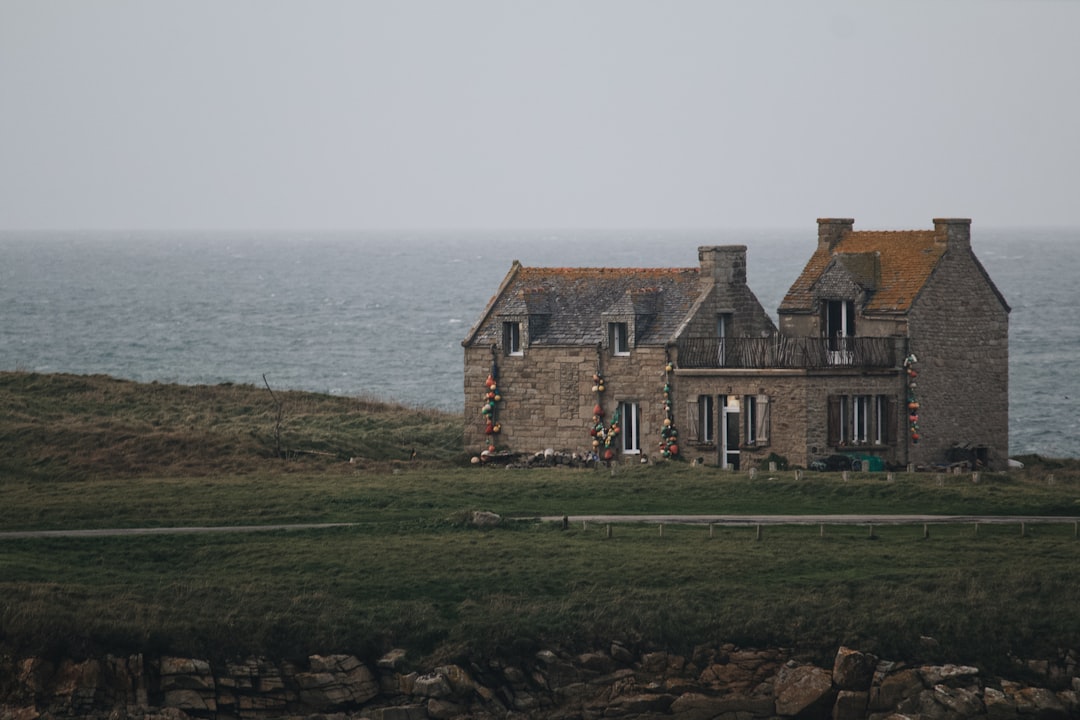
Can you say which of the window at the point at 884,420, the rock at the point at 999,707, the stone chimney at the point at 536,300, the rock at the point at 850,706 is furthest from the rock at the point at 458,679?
the stone chimney at the point at 536,300

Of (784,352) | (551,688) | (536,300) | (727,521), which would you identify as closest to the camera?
(551,688)

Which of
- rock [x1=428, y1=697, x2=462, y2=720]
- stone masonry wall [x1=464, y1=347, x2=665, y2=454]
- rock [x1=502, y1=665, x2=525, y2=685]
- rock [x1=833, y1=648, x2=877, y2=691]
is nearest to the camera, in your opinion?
rock [x1=428, y1=697, x2=462, y2=720]

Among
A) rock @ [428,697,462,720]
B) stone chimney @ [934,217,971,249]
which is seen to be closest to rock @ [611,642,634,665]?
rock @ [428,697,462,720]

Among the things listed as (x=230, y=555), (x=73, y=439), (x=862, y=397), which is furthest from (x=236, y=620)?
(x=862, y=397)

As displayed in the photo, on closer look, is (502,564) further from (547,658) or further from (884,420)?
(884,420)

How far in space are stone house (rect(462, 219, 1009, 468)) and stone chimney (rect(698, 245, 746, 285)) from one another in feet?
0.22

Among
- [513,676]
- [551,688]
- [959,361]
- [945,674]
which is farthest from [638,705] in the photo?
[959,361]

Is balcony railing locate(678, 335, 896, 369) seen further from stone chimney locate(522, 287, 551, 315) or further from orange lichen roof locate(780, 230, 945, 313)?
stone chimney locate(522, 287, 551, 315)

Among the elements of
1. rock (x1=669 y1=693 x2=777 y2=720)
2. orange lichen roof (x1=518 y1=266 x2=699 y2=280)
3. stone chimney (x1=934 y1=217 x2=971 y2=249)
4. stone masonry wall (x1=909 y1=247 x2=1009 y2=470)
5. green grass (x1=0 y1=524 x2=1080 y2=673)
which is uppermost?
stone chimney (x1=934 y1=217 x2=971 y2=249)

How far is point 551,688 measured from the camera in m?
39.8

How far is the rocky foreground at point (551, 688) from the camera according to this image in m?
38.5

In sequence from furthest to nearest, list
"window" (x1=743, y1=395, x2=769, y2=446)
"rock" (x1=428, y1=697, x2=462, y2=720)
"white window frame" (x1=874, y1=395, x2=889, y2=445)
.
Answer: "white window frame" (x1=874, y1=395, x2=889, y2=445) < "window" (x1=743, y1=395, x2=769, y2=446) < "rock" (x1=428, y1=697, x2=462, y2=720)

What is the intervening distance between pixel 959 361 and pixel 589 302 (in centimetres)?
1165

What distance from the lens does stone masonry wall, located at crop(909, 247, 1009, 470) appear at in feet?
193
